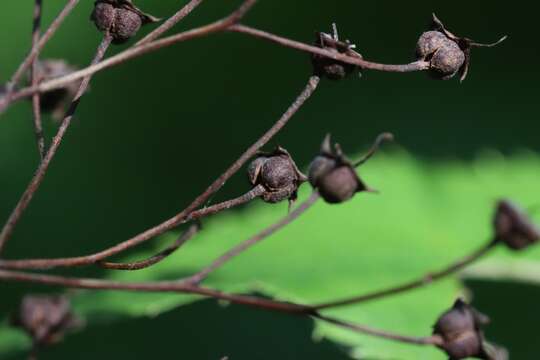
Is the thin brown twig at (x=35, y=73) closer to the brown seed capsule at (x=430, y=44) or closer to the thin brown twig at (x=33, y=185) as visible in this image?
the thin brown twig at (x=33, y=185)

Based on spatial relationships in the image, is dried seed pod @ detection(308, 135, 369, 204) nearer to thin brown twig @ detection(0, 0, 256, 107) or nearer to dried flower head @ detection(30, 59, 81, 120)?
thin brown twig @ detection(0, 0, 256, 107)

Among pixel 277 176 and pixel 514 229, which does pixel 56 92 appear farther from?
pixel 514 229

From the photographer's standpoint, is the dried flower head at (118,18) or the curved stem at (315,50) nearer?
the curved stem at (315,50)

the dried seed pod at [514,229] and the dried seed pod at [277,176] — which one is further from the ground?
the dried seed pod at [277,176]

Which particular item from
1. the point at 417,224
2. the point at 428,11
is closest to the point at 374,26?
the point at 428,11

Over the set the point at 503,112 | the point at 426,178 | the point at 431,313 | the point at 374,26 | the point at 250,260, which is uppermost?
the point at 374,26

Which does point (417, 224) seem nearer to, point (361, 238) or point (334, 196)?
point (361, 238)

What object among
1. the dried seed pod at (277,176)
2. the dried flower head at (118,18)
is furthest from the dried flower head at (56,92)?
the dried seed pod at (277,176)
